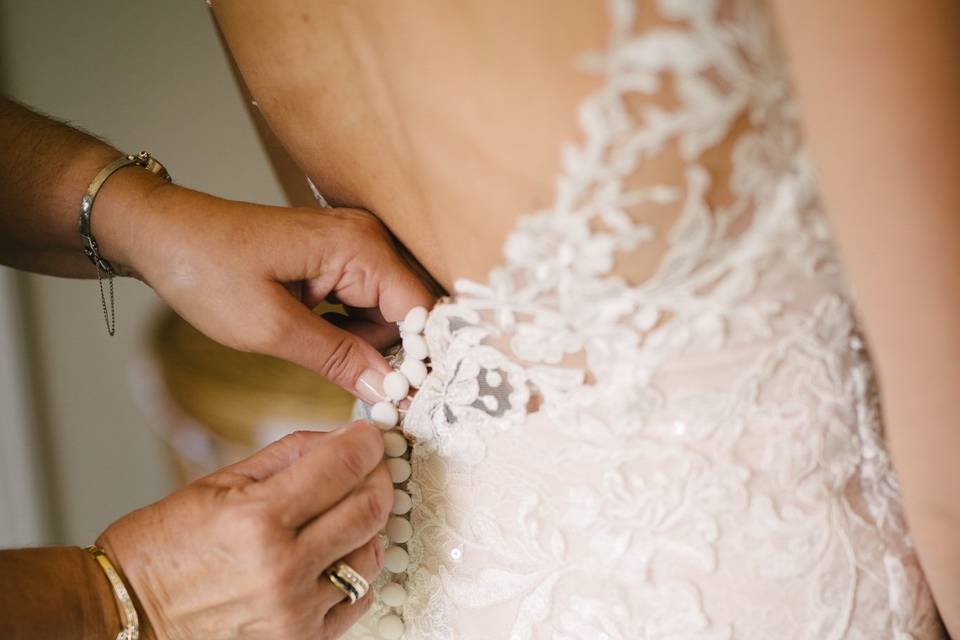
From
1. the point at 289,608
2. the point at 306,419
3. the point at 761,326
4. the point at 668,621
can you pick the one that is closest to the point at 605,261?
the point at 761,326

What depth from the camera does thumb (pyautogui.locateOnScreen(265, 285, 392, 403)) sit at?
762mm

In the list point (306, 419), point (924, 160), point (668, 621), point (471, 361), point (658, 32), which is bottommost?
point (306, 419)

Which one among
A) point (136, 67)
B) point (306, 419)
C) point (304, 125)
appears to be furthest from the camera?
point (136, 67)

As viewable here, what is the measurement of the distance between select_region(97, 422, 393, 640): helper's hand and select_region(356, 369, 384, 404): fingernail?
7 centimetres

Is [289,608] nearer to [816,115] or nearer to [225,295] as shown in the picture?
[225,295]

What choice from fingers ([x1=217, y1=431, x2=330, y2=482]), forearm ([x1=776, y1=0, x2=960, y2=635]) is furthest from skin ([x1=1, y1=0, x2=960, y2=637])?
fingers ([x1=217, y1=431, x2=330, y2=482])

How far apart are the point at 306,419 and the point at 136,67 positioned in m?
1.30

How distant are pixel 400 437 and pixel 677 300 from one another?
300 millimetres

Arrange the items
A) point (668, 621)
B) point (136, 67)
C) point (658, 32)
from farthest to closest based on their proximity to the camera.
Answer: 1. point (136, 67)
2. point (668, 621)
3. point (658, 32)

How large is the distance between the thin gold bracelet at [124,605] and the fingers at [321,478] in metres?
0.16

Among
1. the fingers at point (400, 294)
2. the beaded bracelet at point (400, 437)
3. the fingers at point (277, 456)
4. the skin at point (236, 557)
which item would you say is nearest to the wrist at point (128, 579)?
the skin at point (236, 557)

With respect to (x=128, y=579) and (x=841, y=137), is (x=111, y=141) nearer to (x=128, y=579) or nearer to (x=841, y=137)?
(x=128, y=579)

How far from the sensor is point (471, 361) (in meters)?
0.63

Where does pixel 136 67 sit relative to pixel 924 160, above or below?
above
